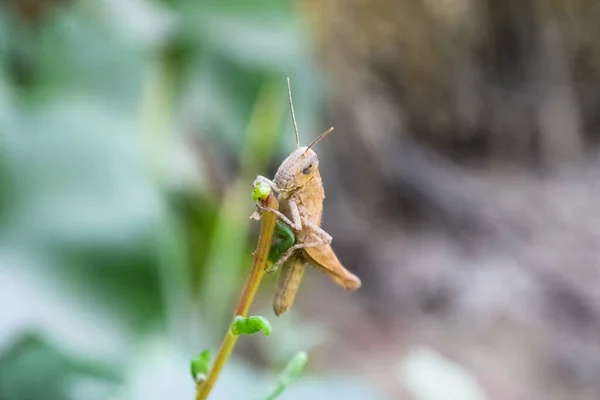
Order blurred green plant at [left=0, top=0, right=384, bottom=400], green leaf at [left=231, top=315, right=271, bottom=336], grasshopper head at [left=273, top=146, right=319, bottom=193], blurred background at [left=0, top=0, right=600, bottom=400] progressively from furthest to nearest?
1. blurred background at [left=0, top=0, right=600, bottom=400]
2. blurred green plant at [left=0, top=0, right=384, bottom=400]
3. grasshopper head at [left=273, top=146, right=319, bottom=193]
4. green leaf at [left=231, top=315, right=271, bottom=336]

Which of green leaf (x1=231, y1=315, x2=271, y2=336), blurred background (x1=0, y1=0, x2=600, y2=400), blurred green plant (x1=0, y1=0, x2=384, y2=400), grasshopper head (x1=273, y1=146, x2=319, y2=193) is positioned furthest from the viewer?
blurred background (x1=0, y1=0, x2=600, y2=400)

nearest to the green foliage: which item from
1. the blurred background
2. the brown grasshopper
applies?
the brown grasshopper

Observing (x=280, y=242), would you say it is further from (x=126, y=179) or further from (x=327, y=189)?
(x=327, y=189)

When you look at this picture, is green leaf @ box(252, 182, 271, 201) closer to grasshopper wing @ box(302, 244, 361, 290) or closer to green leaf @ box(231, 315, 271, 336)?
green leaf @ box(231, 315, 271, 336)

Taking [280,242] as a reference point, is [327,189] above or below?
above

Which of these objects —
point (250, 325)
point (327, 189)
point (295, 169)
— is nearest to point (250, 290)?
point (250, 325)

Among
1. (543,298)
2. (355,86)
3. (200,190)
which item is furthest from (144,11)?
(543,298)
